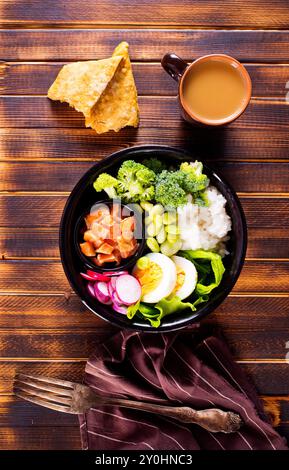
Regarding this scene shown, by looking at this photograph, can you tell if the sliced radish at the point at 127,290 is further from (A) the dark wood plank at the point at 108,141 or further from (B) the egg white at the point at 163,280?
(A) the dark wood plank at the point at 108,141

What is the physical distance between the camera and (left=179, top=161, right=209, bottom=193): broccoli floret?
1.85 meters

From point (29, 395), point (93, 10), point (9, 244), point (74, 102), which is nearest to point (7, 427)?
point (29, 395)

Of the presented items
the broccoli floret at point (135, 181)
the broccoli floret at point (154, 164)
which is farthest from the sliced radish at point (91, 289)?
the broccoli floret at point (154, 164)

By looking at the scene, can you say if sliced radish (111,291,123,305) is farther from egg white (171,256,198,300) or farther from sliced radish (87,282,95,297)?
egg white (171,256,198,300)

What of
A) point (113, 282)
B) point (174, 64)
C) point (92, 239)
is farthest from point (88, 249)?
point (174, 64)

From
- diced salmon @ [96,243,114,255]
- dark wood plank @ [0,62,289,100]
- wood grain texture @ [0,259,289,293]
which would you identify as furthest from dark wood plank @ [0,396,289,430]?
dark wood plank @ [0,62,289,100]

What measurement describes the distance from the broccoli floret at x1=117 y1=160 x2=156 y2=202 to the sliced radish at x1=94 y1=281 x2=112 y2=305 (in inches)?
12.9

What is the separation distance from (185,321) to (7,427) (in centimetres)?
93

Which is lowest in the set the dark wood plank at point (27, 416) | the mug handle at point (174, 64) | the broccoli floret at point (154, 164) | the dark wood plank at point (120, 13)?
the dark wood plank at point (27, 416)

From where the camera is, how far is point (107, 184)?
186cm

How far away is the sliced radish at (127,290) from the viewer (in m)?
1.83

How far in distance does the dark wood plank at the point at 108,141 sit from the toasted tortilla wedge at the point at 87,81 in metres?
0.11

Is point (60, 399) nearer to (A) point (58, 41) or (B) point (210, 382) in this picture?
(B) point (210, 382)

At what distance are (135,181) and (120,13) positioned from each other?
723 mm
